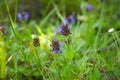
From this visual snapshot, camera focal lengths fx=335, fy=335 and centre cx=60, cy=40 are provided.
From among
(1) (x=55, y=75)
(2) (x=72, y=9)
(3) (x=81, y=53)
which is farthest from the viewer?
(2) (x=72, y=9)

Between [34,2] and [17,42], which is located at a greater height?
[17,42]

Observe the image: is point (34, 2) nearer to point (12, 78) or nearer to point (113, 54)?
point (113, 54)

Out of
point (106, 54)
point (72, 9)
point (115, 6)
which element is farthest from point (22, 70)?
point (115, 6)

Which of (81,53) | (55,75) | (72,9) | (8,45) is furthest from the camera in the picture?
(72,9)

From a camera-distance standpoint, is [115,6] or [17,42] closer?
[17,42]

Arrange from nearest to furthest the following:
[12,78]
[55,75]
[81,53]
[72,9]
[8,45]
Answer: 1. [55,75]
2. [12,78]
3. [81,53]
4. [8,45]
5. [72,9]

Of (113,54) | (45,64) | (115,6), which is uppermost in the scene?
(45,64)

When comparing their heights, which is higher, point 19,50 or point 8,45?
point 19,50

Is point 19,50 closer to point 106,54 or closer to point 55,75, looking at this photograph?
point 55,75

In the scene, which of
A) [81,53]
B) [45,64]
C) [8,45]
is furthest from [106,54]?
[8,45]
